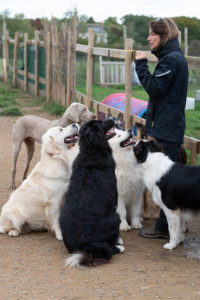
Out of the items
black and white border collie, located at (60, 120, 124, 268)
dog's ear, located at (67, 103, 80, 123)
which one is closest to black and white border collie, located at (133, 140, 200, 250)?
black and white border collie, located at (60, 120, 124, 268)

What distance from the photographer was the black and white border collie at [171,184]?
4438 mm

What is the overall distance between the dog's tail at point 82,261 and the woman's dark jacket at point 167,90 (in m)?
1.51

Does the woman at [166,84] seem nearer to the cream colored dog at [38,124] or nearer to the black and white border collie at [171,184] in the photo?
the black and white border collie at [171,184]

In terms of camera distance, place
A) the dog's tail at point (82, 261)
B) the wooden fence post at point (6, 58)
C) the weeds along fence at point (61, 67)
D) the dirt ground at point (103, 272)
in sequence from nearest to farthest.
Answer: the dirt ground at point (103, 272) → the dog's tail at point (82, 261) → the weeds along fence at point (61, 67) → the wooden fence post at point (6, 58)

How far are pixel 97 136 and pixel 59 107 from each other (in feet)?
A: 31.3

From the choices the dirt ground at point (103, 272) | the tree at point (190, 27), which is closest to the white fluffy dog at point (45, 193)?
the dirt ground at point (103, 272)

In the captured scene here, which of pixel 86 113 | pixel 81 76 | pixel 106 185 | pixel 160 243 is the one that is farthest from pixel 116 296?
pixel 81 76

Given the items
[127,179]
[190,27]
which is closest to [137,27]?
[190,27]

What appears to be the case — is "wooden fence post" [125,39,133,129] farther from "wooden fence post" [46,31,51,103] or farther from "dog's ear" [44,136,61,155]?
"wooden fence post" [46,31,51,103]

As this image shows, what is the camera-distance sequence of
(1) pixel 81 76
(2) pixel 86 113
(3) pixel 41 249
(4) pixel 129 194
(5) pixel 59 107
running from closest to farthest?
(3) pixel 41 249 < (4) pixel 129 194 < (2) pixel 86 113 < (1) pixel 81 76 < (5) pixel 59 107

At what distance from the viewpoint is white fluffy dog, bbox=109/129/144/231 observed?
520cm

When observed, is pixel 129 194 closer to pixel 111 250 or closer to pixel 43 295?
pixel 111 250

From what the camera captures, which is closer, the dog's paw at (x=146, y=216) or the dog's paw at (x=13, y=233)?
the dog's paw at (x=13, y=233)

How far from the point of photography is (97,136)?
4402 millimetres
